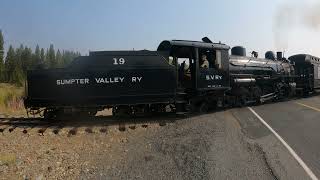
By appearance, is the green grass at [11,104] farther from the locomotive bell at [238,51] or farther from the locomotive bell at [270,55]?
the locomotive bell at [270,55]

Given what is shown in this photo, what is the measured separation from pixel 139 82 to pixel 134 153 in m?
5.45

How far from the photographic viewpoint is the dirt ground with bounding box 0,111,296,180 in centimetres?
961

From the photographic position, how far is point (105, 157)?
11.3 m

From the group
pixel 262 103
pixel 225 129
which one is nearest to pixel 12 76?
pixel 262 103

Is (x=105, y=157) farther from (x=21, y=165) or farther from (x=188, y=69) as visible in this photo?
(x=188, y=69)

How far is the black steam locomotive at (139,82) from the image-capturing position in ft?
52.5

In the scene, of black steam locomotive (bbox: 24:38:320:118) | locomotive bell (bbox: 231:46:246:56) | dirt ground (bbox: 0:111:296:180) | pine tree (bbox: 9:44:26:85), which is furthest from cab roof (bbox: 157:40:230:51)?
pine tree (bbox: 9:44:26:85)

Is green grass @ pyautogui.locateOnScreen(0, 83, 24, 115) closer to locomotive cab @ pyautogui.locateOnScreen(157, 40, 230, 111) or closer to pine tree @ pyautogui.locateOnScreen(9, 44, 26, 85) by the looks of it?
locomotive cab @ pyautogui.locateOnScreen(157, 40, 230, 111)

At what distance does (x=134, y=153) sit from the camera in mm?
11609

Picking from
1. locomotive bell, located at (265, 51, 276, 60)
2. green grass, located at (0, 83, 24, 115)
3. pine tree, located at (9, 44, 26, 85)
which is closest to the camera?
green grass, located at (0, 83, 24, 115)

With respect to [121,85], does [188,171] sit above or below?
below

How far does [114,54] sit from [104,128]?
118 inches

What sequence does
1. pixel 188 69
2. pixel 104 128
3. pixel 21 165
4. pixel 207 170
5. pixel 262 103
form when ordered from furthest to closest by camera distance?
pixel 262 103 < pixel 188 69 < pixel 104 128 < pixel 21 165 < pixel 207 170

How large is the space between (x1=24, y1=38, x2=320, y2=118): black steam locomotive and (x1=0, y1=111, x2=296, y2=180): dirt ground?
1.05 m
